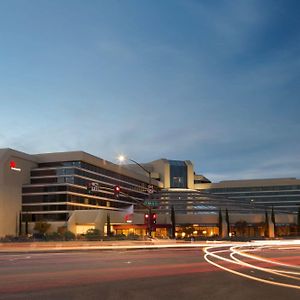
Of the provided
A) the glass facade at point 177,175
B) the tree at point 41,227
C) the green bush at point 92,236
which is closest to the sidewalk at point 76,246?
the green bush at point 92,236

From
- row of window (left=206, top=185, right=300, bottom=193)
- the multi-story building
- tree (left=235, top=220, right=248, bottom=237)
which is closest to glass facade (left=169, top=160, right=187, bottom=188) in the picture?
row of window (left=206, top=185, right=300, bottom=193)

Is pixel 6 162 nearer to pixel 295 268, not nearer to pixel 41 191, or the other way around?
pixel 41 191

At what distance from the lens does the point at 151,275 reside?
17.1 metres

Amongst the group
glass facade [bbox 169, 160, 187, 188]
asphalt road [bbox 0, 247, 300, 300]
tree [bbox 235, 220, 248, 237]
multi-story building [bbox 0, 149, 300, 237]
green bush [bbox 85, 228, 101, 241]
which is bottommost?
asphalt road [bbox 0, 247, 300, 300]

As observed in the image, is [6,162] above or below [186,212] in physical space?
above

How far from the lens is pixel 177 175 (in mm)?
177375

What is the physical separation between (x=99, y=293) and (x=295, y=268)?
1072cm

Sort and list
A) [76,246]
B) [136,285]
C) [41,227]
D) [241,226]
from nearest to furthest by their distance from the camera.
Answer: [136,285], [76,246], [41,227], [241,226]

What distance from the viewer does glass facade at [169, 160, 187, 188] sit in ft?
576

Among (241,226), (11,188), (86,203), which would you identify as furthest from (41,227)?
(241,226)

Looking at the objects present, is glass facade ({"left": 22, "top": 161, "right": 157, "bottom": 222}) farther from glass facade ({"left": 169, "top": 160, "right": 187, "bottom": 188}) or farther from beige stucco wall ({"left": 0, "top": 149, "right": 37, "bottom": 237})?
glass facade ({"left": 169, "top": 160, "right": 187, "bottom": 188})

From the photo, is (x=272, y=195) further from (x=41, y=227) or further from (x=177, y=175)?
(x=41, y=227)

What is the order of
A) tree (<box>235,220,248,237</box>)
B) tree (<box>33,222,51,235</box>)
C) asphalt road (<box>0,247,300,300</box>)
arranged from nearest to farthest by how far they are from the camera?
asphalt road (<box>0,247,300,300</box>) < tree (<box>33,222,51,235</box>) < tree (<box>235,220,248,237</box>)

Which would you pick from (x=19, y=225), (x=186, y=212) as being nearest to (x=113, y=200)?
(x=186, y=212)
